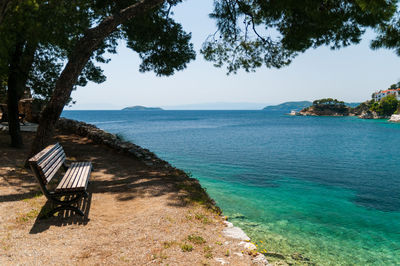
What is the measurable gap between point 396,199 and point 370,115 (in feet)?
443

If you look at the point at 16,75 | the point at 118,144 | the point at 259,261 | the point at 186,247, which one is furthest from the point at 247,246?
the point at 16,75

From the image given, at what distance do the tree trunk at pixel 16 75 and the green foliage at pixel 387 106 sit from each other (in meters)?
139

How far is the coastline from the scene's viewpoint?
4062mm

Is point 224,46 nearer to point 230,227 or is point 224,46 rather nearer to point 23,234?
point 230,227

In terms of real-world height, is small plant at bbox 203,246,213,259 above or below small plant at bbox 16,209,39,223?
below

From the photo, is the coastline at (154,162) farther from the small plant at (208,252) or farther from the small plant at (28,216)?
the small plant at (28,216)

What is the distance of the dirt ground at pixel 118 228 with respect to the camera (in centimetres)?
366

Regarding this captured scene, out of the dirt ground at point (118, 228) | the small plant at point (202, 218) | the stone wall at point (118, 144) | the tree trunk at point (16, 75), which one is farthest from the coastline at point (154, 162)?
the tree trunk at point (16, 75)

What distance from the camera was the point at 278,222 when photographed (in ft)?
25.2

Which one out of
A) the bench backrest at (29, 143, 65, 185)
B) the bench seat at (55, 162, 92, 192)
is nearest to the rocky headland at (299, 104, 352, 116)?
the bench seat at (55, 162, 92, 192)

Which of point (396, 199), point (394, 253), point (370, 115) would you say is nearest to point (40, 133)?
point (394, 253)

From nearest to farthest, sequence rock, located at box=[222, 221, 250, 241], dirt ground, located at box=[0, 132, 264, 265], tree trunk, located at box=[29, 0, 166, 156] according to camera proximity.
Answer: dirt ground, located at box=[0, 132, 264, 265]
rock, located at box=[222, 221, 250, 241]
tree trunk, located at box=[29, 0, 166, 156]

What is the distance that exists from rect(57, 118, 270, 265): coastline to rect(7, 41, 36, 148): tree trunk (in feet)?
13.2

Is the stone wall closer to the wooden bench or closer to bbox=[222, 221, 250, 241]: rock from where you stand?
the wooden bench
